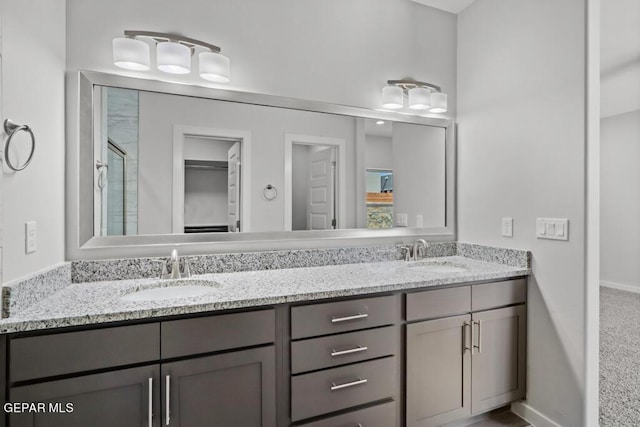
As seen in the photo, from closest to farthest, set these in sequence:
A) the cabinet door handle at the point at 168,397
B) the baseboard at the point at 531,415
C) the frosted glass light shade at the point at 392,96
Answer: the cabinet door handle at the point at 168,397
the baseboard at the point at 531,415
the frosted glass light shade at the point at 392,96

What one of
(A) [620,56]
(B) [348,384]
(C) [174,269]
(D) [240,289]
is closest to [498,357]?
(B) [348,384]

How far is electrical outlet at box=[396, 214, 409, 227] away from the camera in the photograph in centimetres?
247

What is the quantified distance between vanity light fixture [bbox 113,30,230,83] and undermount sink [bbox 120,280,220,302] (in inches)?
43.0

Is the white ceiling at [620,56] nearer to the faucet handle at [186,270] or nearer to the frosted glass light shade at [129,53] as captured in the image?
the frosted glass light shade at [129,53]

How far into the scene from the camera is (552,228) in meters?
1.96

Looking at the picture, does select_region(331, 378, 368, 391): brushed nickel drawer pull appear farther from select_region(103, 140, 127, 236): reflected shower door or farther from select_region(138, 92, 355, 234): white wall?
select_region(103, 140, 127, 236): reflected shower door

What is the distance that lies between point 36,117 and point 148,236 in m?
0.70

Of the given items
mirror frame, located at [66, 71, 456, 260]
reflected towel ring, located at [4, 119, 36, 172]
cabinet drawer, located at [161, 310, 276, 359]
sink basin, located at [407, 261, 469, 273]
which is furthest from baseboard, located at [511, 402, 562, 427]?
reflected towel ring, located at [4, 119, 36, 172]

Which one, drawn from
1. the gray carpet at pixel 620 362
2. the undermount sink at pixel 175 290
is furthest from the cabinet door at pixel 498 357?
the undermount sink at pixel 175 290

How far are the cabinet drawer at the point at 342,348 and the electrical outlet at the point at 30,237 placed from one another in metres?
1.10

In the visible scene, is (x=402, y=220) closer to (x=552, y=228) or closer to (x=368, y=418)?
(x=552, y=228)

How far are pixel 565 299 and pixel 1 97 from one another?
2655mm

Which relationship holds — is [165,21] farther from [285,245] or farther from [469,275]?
[469,275]

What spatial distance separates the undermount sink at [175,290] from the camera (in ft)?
5.24
